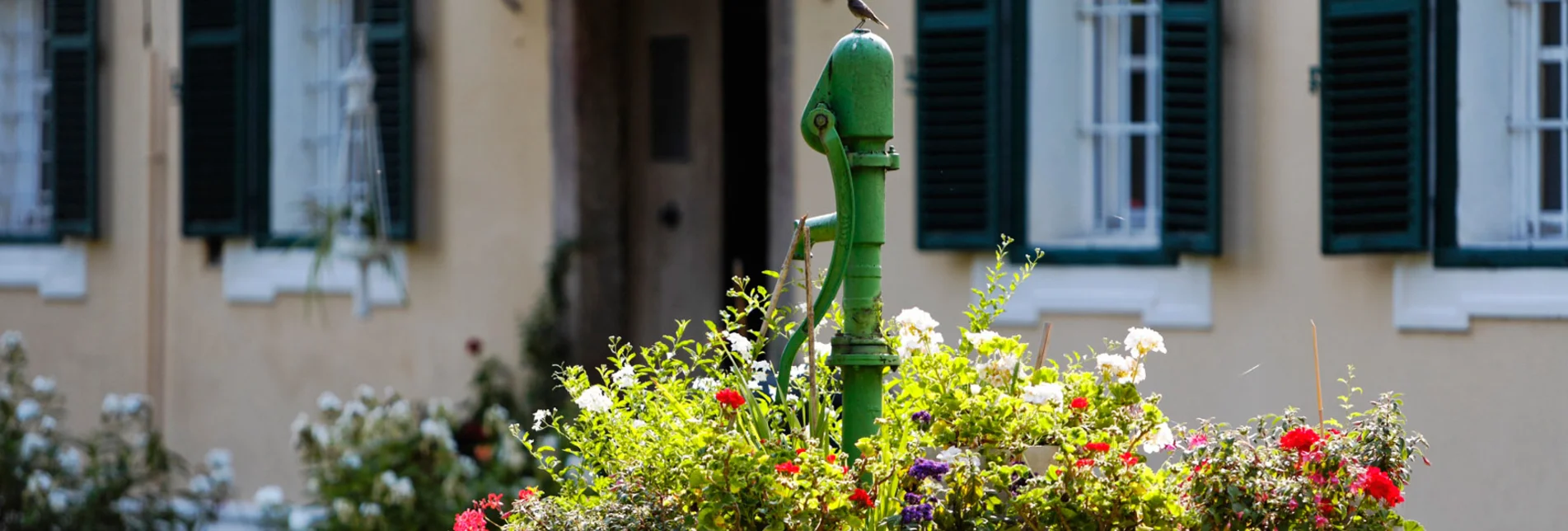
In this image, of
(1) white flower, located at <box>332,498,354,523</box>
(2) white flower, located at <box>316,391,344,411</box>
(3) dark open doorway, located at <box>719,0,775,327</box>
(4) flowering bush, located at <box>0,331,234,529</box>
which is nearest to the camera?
(1) white flower, located at <box>332,498,354,523</box>

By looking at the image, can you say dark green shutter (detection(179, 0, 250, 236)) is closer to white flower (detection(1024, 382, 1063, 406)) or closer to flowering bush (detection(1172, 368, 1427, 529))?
white flower (detection(1024, 382, 1063, 406))

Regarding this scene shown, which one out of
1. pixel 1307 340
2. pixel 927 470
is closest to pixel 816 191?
pixel 1307 340

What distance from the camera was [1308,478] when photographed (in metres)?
2.51

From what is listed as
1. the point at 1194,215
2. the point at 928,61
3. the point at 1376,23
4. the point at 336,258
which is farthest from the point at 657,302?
the point at 1376,23

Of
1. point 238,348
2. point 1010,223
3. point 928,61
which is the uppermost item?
point 928,61

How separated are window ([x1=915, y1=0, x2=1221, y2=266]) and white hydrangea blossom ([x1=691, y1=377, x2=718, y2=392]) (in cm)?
330

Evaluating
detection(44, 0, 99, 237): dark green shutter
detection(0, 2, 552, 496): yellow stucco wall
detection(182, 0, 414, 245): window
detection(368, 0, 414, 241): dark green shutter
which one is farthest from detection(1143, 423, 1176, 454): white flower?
detection(44, 0, 99, 237): dark green shutter

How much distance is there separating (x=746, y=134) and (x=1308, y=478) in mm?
5109

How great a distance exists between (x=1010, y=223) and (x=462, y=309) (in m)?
2.38

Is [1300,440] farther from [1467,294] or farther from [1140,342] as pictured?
[1467,294]

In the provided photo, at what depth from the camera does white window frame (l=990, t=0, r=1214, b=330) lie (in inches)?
235

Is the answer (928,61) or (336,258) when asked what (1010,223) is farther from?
(336,258)

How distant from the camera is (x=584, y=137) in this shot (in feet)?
23.1

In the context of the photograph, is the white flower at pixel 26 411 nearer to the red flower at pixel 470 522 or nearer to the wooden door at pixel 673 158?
the wooden door at pixel 673 158
